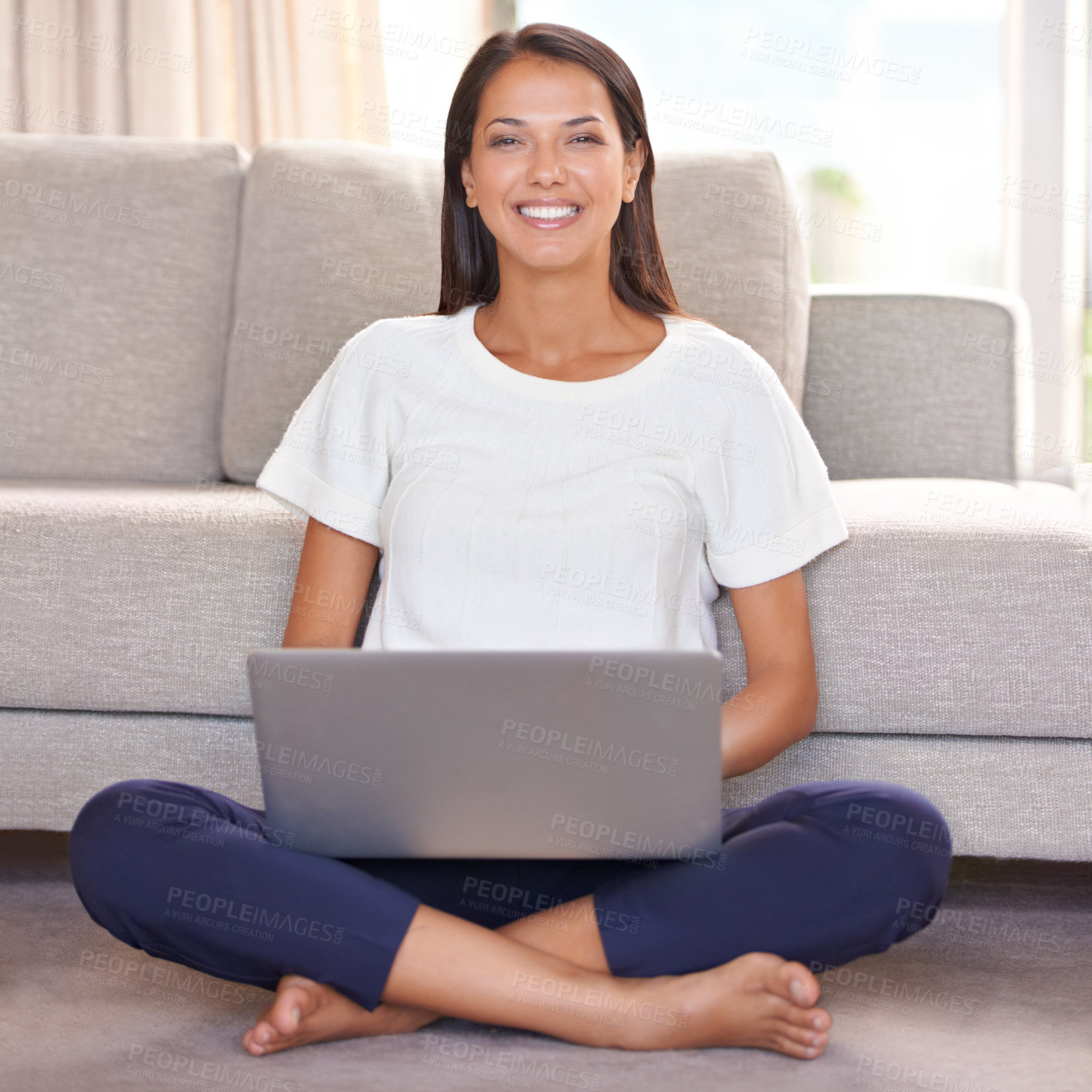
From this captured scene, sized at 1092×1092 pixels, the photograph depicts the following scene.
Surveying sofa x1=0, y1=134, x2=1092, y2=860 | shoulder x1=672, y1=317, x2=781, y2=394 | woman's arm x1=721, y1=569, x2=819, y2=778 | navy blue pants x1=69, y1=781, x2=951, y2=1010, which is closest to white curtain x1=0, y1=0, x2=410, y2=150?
sofa x1=0, y1=134, x2=1092, y2=860

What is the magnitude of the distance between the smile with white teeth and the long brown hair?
0.35 ft

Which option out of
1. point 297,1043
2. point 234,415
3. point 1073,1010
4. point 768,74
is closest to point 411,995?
point 297,1043

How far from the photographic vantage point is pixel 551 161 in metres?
1.21

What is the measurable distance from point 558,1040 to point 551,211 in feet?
2.47

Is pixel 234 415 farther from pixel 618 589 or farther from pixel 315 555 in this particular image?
pixel 618 589

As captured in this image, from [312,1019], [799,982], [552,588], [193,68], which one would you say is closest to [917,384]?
[552,588]

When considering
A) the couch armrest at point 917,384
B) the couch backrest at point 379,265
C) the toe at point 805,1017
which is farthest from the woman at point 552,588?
the couch armrest at point 917,384

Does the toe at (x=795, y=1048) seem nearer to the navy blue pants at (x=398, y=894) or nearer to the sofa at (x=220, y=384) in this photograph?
the navy blue pants at (x=398, y=894)

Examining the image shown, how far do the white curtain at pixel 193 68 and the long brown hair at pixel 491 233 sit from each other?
1.57m

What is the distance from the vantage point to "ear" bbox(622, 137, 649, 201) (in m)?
1.29

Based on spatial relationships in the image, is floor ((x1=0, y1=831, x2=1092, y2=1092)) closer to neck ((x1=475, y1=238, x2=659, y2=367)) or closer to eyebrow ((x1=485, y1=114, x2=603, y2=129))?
neck ((x1=475, y1=238, x2=659, y2=367))

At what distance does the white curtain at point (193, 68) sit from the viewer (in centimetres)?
282

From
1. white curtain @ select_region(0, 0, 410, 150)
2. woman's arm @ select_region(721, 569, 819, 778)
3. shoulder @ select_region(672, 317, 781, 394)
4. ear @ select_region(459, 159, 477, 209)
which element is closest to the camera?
woman's arm @ select_region(721, 569, 819, 778)

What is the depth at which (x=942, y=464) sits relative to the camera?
186cm
